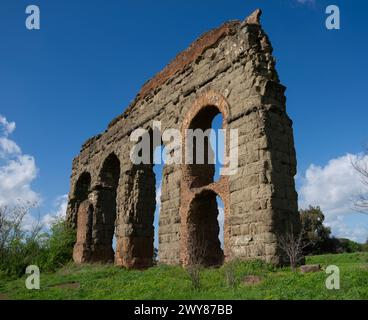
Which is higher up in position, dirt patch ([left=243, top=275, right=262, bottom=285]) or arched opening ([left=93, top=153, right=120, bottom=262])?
arched opening ([left=93, top=153, right=120, bottom=262])

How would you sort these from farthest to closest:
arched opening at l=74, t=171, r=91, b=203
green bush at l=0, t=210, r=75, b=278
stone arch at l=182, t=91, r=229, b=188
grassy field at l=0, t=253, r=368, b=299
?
arched opening at l=74, t=171, r=91, b=203
green bush at l=0, t=210, r=75, b=278
stone arch at l=182, t=91, r=229, b=188
grassy field at l=0, t=253, r=368, b=299

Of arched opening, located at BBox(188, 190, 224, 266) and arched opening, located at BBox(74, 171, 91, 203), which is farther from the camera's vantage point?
arched opening, located at BBox(74, 171, 91, 203)

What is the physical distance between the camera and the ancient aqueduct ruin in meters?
7.11

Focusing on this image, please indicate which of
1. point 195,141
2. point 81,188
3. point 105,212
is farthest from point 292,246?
point 81,188

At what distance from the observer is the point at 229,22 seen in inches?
369

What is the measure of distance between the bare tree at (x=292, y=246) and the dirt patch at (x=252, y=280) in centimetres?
70

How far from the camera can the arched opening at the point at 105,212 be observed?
14.4 m

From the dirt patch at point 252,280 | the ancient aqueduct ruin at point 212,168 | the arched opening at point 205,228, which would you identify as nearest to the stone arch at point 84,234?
the ancient aqueduct ruin at point 212,168

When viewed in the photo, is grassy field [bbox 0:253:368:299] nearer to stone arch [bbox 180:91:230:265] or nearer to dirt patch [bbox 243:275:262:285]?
dirt patch [bbox 243:275:262:285]

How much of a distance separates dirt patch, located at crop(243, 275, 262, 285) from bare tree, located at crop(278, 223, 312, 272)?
2.30 ft

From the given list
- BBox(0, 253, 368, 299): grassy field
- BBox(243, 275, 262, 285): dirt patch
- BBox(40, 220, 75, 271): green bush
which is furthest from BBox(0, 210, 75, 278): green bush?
BBox(243, 275, 262, 285): dirt patch

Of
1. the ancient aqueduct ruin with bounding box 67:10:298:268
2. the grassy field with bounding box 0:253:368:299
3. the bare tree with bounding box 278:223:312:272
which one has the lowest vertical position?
the grassy field with bounding box 0:253:368:299

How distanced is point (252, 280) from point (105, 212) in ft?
31.8
